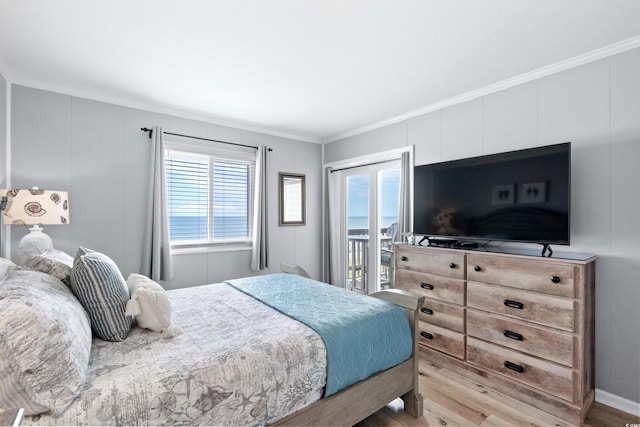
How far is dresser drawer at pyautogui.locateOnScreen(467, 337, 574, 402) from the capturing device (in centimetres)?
205

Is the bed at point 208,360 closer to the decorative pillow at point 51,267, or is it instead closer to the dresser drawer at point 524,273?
the decorative pillow at point 51,267

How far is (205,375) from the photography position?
51.3 inches

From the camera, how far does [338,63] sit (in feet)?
8.01

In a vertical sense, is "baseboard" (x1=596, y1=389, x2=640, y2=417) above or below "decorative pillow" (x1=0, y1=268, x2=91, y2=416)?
below

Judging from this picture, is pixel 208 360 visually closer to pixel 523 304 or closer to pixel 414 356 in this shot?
pixel 414 356

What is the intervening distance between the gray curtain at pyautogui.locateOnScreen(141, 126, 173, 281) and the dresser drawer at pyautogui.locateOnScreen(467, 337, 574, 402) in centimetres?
311

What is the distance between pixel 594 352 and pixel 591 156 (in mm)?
1452

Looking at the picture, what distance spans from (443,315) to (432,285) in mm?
269

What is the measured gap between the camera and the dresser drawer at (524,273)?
2049 mm

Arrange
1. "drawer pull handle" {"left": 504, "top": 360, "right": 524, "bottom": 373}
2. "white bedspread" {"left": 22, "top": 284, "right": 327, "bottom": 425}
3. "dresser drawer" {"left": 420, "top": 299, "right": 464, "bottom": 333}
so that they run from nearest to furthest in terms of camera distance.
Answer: "white bedspread" {"left": 22, "top": 284, "right": 327, "bottom": 425}, "drawer pull handle" {"left": 504, "top": 360, "right": 524, "bottom": 373}, "dresser drawer" {"left": 420, "top": 299, "right": 464, "bottom": 333}

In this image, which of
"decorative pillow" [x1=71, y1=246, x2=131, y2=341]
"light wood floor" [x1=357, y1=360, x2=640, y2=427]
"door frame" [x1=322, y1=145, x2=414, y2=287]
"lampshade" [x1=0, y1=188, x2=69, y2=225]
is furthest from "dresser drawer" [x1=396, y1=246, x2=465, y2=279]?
"lampshade" [x1=0, y1=188, x2=69, y2=225]

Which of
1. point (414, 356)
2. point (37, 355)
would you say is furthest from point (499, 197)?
point (37, 355)

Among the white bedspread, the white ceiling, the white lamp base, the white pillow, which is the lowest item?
the white bedspread

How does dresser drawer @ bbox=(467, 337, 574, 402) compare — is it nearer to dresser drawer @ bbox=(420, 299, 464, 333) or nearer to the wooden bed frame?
dresser drawer @ bbox=(420, 299, 464, 333)
